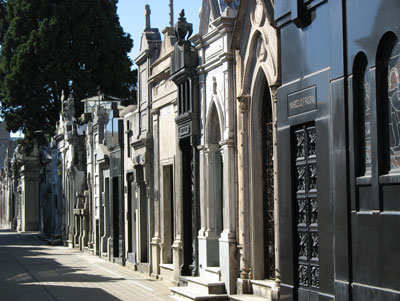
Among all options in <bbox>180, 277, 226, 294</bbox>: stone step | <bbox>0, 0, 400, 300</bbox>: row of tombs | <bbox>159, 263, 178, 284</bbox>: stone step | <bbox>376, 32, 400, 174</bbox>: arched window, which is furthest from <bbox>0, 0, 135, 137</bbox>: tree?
<bbox>376, 32, 400, 174</bbox>: arched window

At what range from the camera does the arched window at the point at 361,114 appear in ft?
25.8

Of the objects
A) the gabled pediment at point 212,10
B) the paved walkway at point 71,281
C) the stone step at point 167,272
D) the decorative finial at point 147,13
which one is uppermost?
the decorative finial at point 147,13

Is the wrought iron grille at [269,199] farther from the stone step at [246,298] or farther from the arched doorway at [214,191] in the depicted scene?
the arched doorway at [214,191]

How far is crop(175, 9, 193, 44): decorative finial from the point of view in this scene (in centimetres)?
1653

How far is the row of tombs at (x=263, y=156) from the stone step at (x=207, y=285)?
0.02m

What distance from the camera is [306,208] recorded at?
934 cm

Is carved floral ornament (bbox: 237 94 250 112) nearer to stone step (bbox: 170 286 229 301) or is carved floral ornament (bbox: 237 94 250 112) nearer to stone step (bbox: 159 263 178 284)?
stone step (bbox: 170 286 229 301)

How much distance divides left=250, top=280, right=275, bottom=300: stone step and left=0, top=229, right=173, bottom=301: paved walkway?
280cm

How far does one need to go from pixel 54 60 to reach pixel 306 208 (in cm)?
3475

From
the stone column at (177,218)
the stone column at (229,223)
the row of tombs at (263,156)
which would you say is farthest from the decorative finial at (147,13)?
the stone column at (229,223)

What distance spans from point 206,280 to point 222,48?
4.18 metres

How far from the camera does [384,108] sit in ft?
25.0

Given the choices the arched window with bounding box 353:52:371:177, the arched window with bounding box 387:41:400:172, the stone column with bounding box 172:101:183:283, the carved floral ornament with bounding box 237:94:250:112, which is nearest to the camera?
the arched window with bounding box 387:41:400:172

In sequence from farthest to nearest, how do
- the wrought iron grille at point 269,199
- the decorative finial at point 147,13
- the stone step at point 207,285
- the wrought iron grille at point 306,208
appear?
the decorative finial at point 147,13, the stone step at point 207,285, the wrought iron grille at point 269,199, the wrought iron grille at point 306,208
